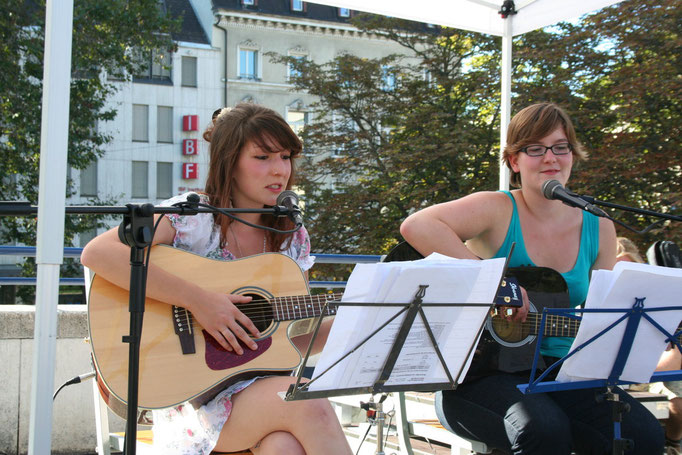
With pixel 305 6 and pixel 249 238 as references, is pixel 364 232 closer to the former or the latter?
pixel 249 238

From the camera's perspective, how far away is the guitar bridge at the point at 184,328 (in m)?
2.53

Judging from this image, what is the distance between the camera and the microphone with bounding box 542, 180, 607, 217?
8.57ft

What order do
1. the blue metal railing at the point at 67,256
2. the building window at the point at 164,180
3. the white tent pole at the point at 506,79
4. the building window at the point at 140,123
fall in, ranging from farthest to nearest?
the building window at the point at 164,180
the building window at the point at 140,123
the white tent pole at the point at 506,79
the blue metal railing at the point at 67,256

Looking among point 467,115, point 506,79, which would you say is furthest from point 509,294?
point 467,115

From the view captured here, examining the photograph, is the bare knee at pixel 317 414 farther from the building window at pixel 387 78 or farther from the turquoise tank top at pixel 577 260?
the building window at pixel 387 78

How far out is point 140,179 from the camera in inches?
1383

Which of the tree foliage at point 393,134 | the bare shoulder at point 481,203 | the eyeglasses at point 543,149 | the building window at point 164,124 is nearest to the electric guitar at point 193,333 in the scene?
the bare shoulder at point 481,203

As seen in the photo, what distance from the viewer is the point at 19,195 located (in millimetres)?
16531

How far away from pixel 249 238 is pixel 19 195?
49.9 ft

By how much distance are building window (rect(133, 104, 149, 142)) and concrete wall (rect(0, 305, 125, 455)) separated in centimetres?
3168

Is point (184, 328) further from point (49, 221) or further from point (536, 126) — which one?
point (536, 126)

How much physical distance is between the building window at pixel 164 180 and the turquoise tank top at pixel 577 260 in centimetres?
3374

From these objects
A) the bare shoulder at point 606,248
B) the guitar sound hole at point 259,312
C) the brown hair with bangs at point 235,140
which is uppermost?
the brown hair with bangs at point 235,140

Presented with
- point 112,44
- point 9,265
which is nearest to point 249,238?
point 112,44
